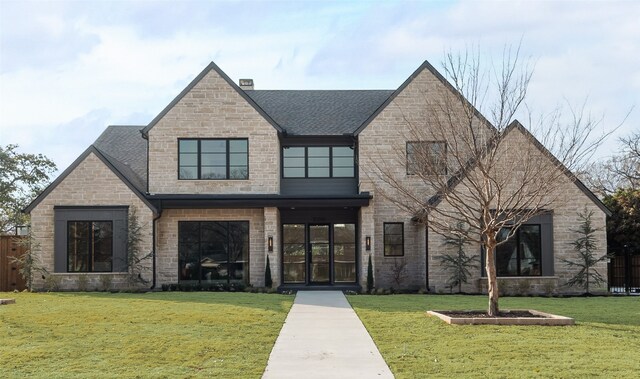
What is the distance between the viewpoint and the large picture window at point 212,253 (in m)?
25.4

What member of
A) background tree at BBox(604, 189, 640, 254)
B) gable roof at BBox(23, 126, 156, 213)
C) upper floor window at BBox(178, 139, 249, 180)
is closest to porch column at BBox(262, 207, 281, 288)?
upper floor window at BBox(178, 139, 249, 180)

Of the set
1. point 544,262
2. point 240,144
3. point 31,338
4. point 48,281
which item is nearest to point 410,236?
point 544,262

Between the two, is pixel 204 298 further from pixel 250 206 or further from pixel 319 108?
pixel 319 108

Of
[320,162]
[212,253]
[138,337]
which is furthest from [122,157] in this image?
[138,337]

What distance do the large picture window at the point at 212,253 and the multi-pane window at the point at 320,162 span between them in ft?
10.8

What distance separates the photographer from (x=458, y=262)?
23688mm

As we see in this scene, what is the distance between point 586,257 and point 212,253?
13473mm

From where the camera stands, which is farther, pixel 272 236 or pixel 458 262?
pixel 272 236

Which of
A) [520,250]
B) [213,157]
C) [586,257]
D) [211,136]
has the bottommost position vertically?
[586,257]

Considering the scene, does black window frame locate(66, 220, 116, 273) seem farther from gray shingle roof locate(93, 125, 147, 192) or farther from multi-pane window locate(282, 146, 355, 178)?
multi-pane window locate(282, 146, 355, 178)

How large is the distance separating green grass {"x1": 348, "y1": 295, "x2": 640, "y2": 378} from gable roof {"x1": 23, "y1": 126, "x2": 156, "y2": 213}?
11413mm

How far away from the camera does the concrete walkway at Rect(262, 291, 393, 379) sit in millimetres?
9680

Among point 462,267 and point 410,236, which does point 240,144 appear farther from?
point 462,267

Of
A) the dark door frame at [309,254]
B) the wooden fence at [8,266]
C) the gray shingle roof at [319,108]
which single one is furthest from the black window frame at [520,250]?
the wooden fence at [8,266]
